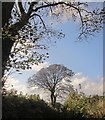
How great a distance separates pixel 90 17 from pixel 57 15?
73.6 inches

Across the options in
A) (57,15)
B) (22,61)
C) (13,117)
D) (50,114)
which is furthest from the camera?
(57,15)

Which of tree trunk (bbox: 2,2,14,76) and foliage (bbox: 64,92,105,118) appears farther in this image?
foliage (bbox: 64,92,105,118)

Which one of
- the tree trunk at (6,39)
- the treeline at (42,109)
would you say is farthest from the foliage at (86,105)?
the tree trunk at (6,39)

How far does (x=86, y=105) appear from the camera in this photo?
1675 centimetres

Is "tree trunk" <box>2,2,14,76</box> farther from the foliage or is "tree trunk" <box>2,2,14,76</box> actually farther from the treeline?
the foliage

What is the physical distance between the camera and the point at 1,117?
495 inches

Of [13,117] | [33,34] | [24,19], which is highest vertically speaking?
[24,19]

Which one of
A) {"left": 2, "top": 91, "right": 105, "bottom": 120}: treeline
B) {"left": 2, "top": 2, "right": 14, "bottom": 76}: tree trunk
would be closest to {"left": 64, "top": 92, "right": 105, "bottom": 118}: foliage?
{"left": 2, "top": 91, "right": 105, "bottom": 120}: treeline

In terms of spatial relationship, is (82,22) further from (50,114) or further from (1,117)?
(1,117)

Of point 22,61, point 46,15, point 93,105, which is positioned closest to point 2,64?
point 22,61

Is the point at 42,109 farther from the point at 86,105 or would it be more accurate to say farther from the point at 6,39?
the point at 86,105

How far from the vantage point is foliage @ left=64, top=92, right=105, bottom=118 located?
15472mm

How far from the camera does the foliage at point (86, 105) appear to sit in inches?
609

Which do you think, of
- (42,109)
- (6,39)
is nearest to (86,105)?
(42,109)
